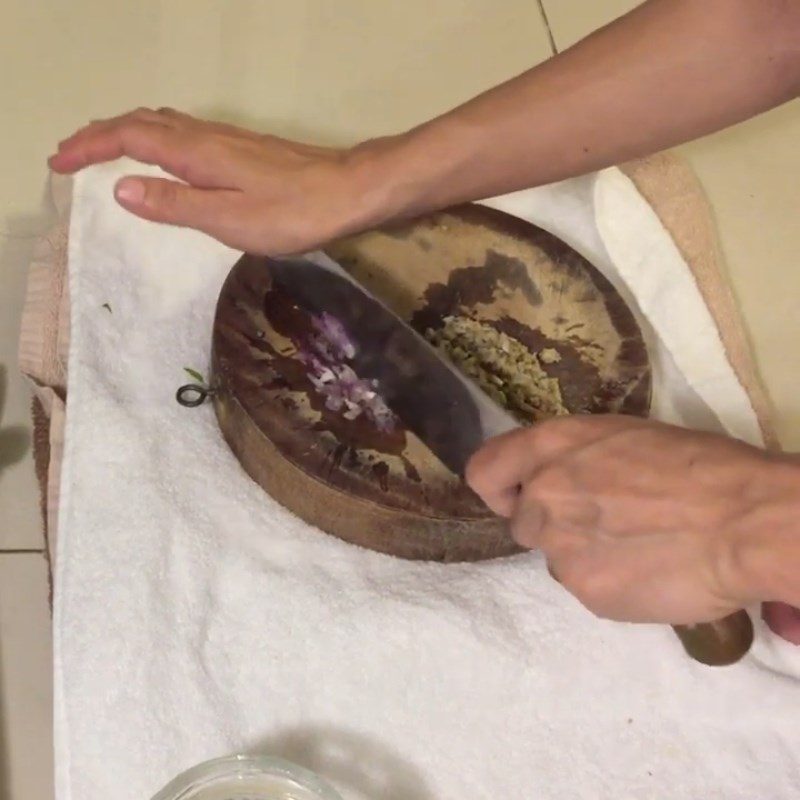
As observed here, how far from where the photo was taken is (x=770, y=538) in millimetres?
403

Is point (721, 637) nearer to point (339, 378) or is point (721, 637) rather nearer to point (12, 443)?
point (339, 378)

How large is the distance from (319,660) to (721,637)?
198 mm

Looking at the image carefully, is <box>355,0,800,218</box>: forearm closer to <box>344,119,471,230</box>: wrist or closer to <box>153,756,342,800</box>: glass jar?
<box>344,119,471,230</box>: wrist

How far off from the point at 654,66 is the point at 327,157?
0.18 metres

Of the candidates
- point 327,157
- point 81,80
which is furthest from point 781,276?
point 81,80

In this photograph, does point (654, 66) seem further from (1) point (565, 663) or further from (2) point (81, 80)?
(2) point (81, 80)

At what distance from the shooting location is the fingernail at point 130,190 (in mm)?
552

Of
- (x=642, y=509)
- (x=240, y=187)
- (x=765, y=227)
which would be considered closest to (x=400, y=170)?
(x=240, y=187)

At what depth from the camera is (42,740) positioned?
0.59 meters

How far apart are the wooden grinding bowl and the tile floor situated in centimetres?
18

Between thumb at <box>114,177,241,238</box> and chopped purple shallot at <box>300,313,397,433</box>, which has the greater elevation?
thumb at <box>114,177,241,238</box>

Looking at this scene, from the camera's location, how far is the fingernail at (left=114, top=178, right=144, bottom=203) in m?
0.55

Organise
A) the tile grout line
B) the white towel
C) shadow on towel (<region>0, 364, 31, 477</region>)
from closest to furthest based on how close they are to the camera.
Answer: the white towel
shadow on towel (<region>0, 364, 31, 477</region>)
the tile grout line

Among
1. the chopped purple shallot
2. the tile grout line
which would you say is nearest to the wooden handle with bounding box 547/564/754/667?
the chopped purple shallot
